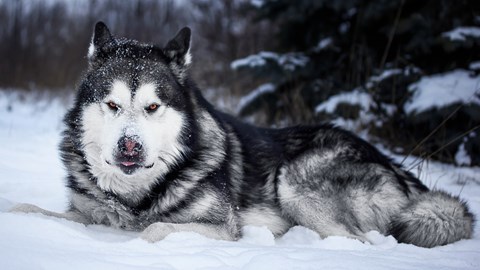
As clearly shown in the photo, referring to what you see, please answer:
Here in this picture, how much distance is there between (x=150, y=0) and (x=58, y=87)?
8.85 m

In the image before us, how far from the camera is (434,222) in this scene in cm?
298

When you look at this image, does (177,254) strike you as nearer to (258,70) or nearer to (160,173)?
(160,173)

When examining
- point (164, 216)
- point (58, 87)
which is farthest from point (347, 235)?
point (58, 87)

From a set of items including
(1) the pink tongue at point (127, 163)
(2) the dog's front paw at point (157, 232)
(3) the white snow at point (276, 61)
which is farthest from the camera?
(3) the white snow at point (276, 61)

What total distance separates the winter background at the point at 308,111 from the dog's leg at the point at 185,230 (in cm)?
9

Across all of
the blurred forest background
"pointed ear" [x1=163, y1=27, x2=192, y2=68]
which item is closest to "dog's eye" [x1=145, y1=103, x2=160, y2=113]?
"pointed ear" [x1=163, y1=27, x2=192, y2=68]

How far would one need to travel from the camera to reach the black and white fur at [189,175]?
2.74 metres

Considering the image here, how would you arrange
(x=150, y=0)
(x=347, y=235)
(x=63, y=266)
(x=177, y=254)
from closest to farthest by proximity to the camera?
(x=63, y=266)
(x=177, y=254)
(x=347, y=235)
(x=150, y=0)

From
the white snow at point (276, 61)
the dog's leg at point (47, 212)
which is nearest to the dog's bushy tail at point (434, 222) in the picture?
the dog's leg at point (47, 212)

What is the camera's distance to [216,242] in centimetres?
260

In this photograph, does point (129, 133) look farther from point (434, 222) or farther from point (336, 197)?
point (434, 222)

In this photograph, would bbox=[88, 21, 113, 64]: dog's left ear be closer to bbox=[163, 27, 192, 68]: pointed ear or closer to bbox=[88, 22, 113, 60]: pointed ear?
bbox=[88, 22, 113, 60]: pointed ear

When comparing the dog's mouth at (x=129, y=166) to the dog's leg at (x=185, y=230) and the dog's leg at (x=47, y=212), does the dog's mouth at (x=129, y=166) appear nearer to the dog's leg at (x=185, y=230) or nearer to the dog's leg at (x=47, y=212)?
the dog's leg at (x=185, y=230)

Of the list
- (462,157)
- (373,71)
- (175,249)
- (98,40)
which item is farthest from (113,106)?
(373,71)
